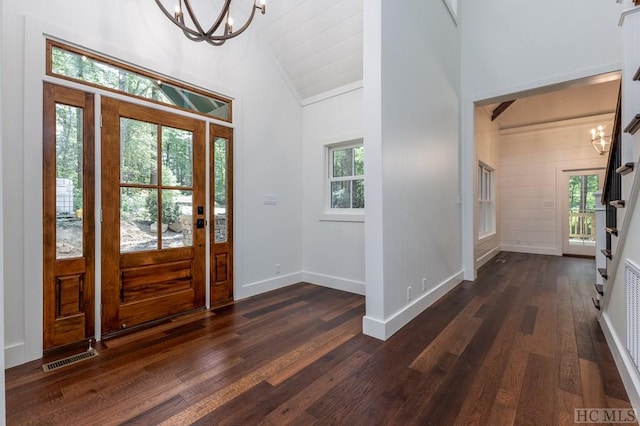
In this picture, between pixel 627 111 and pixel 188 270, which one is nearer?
pixel 627 111

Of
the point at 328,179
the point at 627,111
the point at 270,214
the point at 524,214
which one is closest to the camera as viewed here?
the point at 627,111

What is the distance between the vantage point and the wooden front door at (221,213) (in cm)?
324

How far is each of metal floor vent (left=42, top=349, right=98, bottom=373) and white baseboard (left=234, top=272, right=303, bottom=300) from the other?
55.8 inches

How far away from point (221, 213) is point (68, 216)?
1.34 metres

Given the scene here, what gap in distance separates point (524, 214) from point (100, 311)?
26.3ft

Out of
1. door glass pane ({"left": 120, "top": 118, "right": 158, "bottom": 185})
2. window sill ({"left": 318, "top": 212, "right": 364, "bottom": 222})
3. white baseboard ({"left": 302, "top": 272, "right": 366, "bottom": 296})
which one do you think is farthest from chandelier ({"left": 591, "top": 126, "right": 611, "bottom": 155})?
door glass pane ({"left": 120, "top": 118, "right": 158, "bottom": 185})

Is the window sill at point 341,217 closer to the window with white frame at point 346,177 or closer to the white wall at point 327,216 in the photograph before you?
the white wall at point 327,216

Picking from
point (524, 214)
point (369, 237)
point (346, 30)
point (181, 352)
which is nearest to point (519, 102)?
point (524, 214)

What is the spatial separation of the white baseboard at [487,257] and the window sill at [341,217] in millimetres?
2693

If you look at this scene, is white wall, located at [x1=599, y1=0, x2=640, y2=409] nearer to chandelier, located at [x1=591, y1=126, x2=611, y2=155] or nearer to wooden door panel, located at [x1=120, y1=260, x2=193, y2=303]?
wooden door panel, located at [x1=120, y1=260, x2=193, y2=303]

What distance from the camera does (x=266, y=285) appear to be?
→ 149 inches

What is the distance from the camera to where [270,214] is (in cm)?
385

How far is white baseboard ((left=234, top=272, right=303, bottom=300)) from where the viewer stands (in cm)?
351

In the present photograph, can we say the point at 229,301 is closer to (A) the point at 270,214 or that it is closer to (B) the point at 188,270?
(B) the point at 188,270
